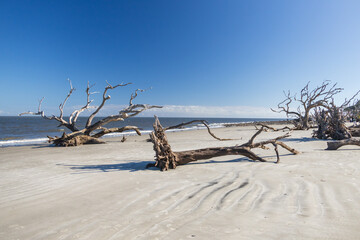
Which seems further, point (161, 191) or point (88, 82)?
point (88, 82)

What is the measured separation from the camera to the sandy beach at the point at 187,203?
210 centimetres

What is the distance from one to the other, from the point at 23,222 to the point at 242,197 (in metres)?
2.80

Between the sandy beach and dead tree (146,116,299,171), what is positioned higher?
dead tree (146,116,299,171)

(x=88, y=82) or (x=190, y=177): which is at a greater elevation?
(x=88, y=82)

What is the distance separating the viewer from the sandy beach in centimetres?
210

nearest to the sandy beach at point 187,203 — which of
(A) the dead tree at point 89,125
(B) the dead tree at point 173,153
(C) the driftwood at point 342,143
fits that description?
(B) the dead tree at point 173,153

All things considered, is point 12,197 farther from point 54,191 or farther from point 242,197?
point 242,197

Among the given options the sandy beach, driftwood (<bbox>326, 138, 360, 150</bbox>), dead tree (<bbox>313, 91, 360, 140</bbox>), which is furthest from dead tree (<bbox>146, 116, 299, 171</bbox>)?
dead tree (<bbox>313, 91, 360, 140</bbox>)

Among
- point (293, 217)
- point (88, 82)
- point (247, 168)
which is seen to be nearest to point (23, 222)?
point (293, 217)

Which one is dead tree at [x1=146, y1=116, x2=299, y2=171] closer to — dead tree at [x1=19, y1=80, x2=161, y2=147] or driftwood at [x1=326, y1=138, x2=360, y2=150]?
driftwood at [x1=326, y1=138, x2=360, y2=150]

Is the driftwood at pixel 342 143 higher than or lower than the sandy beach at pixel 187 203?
higher

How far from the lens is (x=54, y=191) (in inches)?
140

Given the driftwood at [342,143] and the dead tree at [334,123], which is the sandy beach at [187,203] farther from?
the dead tree at [334,123]

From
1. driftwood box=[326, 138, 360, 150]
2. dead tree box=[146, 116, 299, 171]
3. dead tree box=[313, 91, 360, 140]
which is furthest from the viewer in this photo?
dead tree box=[313, 91, 360, 140]
